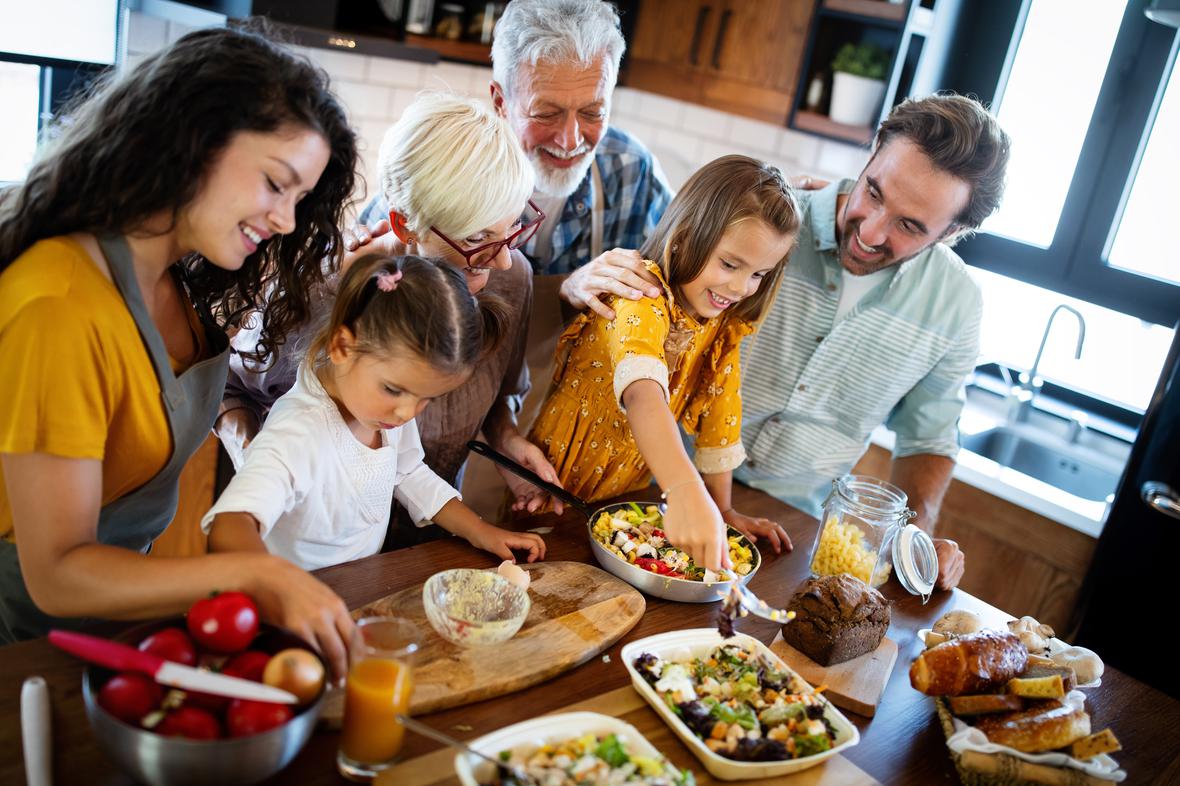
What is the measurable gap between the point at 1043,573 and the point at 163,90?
9.15 ft

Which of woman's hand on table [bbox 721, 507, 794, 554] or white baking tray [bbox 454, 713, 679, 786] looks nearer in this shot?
white baking tray [bbox 454, 713, 679, 786]

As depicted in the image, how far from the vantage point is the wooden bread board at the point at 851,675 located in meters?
1.41

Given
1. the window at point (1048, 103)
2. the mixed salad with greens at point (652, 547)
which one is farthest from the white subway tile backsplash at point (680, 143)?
the mixed salad with greens at point (652, 547)

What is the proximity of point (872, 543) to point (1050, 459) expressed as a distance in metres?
1.90

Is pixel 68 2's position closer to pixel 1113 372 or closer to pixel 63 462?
pixel 63 462

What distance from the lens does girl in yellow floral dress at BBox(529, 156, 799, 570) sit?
5.45ft

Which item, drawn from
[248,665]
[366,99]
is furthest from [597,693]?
[366,99]

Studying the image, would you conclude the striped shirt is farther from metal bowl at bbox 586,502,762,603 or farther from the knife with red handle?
the knife with red handle

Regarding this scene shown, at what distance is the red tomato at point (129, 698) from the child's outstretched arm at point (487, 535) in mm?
691

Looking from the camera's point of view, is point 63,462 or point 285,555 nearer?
point 63,462

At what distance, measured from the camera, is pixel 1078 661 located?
159 centimetres

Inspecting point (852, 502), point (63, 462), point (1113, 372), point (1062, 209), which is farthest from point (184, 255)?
point (1113, 372)

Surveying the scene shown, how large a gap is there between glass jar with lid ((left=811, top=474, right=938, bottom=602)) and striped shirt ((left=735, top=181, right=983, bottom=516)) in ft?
1.99

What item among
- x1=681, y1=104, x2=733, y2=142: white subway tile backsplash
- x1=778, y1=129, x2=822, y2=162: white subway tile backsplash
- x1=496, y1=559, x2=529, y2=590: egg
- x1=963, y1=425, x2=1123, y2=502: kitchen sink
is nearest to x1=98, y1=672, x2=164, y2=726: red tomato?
x1=496, y1=559, x2=529, y2=590: egg
